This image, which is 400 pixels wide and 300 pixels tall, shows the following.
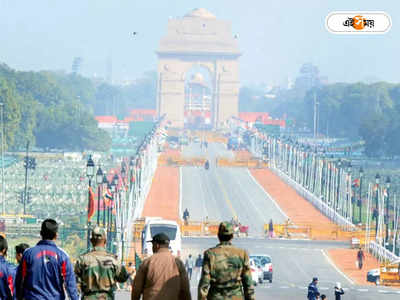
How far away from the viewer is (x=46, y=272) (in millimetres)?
11219

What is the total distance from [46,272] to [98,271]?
586mm

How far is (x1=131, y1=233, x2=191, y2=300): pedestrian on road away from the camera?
11.2 m

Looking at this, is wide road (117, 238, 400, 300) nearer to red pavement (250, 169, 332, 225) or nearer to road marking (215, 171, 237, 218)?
red pavement (250, 169, 332, 225)

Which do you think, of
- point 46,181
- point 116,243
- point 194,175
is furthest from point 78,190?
point 116,243

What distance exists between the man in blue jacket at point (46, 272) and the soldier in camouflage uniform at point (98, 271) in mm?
359

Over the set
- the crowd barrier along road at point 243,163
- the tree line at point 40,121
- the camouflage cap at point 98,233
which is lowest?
the camouflage cap at point 98,233

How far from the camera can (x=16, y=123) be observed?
104 metres

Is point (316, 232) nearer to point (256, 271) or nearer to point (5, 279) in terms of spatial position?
point (256, 271)

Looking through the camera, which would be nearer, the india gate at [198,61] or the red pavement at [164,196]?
the red pavement at [164,196]

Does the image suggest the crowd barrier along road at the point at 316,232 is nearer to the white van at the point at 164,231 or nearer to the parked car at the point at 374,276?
the parked car at the point at 374,276

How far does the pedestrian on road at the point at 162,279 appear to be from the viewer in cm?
1119

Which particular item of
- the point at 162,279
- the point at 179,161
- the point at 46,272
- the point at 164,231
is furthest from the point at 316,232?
the point at 179,161

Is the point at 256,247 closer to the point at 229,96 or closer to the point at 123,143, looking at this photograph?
the point at 123,143

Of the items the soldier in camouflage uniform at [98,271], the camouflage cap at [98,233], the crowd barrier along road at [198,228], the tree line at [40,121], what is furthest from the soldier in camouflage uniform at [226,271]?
the tree line at [40,121]
